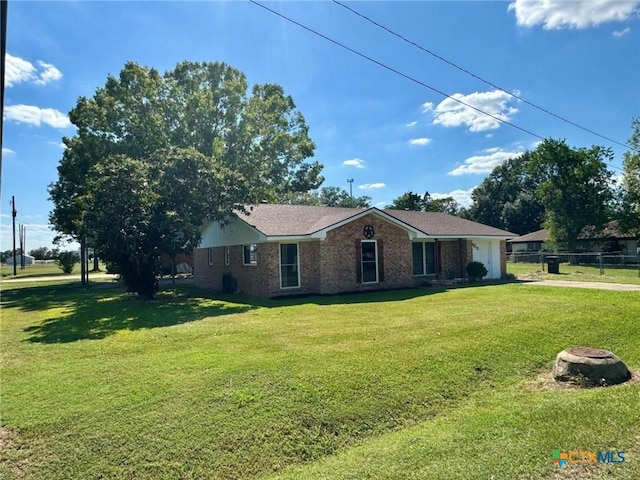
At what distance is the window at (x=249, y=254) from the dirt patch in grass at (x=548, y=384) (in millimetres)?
12002

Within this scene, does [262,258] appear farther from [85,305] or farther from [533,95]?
[533,95]

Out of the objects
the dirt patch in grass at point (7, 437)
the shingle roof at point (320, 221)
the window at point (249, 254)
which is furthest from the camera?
the window at point (249, 254)

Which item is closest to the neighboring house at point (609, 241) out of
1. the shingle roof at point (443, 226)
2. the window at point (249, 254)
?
the shingle roof at point (443, 226)

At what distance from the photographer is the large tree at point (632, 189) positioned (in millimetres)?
38000

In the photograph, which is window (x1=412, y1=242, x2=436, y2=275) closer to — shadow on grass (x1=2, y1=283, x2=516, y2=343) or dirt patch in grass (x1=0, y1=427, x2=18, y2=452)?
shadow on grass (x1=2, y1=283, x2=516, y2=343)

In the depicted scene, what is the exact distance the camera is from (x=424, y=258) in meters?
20.9

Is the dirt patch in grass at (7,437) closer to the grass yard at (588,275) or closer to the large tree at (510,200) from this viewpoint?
the grass yard at (588,275)

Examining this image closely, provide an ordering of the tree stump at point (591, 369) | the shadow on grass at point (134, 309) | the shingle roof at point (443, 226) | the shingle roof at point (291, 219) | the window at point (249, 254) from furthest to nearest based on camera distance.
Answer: the shingle roof at point (443, 226) → the window at point (249, 254) → the shingle roof at point (291, 219) → the shadow on grass at point (134, 309) → the tree stump at point (591, 369)

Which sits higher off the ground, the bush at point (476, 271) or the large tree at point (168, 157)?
the large tree at point (168, 157)

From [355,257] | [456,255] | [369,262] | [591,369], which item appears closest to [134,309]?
[355,257]

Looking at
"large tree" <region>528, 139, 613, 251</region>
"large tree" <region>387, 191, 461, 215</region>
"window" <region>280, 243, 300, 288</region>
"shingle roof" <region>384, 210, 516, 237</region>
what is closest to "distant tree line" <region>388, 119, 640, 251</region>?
"large tree" <region>528, 139, 613, 251</region>

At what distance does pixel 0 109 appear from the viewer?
1.42m

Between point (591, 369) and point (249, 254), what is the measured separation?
44.5 ft

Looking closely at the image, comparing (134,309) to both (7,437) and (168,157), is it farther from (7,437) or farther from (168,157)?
(7,437)
